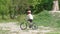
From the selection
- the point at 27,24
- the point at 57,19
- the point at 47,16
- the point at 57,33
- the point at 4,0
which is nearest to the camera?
the point at 57,33

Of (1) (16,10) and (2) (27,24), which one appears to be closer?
(2) (27,24)

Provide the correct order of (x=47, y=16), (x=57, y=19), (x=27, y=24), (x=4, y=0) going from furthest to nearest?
(x=4, y=0) < (x=47, y=16) < (x=57, y=19) < (x=27, y=24)

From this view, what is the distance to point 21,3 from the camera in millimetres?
31547

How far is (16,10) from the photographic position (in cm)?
3181

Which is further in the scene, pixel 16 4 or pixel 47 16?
pixel 16 4

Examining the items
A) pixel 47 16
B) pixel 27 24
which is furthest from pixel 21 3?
pixel 27 24

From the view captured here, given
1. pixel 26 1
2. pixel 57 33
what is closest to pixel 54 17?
pixel 26 1

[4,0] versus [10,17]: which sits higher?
[4,0]

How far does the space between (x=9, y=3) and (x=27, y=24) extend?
12.5 metres

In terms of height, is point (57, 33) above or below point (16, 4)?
below

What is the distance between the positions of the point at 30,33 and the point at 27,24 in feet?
7.25

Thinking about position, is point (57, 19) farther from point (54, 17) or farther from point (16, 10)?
point (16, 10)

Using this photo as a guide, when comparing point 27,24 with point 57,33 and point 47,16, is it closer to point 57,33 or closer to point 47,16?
point 57,33

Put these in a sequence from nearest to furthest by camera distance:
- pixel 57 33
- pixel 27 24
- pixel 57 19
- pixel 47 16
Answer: pixel 57 33, pixel 27 24, pixel 57 19, pixel 47 16
